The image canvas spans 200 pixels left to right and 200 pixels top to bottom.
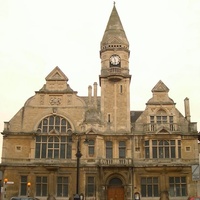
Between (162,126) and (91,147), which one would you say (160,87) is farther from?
(91,147)

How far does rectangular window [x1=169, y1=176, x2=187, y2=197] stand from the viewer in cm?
3816

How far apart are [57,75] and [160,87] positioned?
11.8 m

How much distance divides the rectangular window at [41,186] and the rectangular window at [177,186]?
43.3 ft

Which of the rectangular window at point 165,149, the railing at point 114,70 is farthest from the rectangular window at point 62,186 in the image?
the railing at point 114,70

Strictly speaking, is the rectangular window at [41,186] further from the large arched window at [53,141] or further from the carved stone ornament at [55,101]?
the carved stone ornament at [55,101]

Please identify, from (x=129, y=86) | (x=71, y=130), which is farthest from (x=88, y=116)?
(x=129, y=86)

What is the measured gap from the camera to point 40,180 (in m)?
38.8

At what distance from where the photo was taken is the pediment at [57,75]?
137 ft

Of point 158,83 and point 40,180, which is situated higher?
point 158,83

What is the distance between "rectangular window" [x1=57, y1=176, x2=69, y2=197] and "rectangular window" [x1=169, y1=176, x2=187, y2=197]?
10.9 metres

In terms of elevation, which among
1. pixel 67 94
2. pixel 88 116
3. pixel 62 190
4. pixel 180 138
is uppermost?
pixel 67 94

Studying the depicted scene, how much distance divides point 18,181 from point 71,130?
7.76 metres

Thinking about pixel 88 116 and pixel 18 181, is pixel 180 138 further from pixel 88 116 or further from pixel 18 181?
pixel 18 181

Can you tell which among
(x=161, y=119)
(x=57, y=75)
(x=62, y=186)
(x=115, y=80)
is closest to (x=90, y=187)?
(x=62, y=186)
